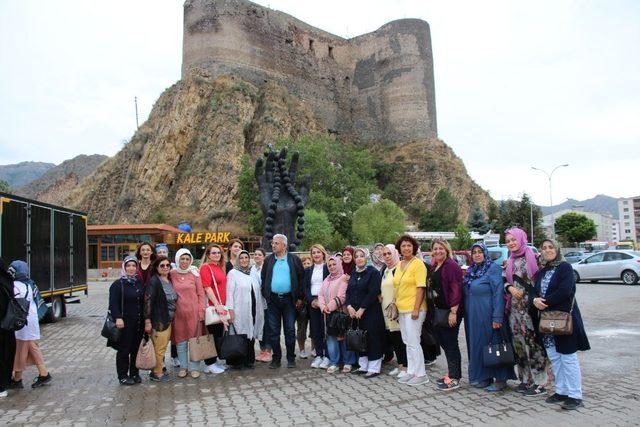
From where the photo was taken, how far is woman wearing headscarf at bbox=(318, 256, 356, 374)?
6.93m

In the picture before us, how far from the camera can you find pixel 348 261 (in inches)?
287

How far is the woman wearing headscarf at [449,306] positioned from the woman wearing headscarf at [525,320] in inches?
23.0

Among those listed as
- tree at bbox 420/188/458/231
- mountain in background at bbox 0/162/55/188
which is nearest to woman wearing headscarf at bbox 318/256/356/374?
tree at bbox 420/188/458/231

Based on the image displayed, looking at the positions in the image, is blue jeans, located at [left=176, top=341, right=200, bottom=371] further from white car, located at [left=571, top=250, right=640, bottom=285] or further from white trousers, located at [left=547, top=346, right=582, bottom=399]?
white car, located at [left=571, top=250, right=640, bottom=285]

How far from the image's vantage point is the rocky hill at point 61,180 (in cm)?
7144

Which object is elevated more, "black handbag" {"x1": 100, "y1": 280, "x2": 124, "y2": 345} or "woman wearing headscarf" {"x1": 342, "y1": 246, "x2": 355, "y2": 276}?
"woman wearing headscarf" {"x1": 342, "y1": 246, "x2": 355, "y2": 276}

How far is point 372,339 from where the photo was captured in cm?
671

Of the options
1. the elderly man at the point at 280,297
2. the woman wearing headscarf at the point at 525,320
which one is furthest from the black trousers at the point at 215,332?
the woman wearing headscarf at the point at 525,320

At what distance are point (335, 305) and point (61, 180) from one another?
76.6 m

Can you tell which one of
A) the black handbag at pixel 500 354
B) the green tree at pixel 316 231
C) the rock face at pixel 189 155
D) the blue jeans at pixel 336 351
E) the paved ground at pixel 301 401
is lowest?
the paved ground at pixel 301 401

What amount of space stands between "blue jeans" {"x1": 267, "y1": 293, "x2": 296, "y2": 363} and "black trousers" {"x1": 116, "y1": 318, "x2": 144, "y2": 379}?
1787 millimetres

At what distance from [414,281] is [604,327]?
592cm

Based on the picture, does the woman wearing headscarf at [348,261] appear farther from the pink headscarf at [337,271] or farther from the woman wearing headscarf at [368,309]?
the woman wearing headscarf at [368,309]

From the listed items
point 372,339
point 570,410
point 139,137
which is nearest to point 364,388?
point 372,339
